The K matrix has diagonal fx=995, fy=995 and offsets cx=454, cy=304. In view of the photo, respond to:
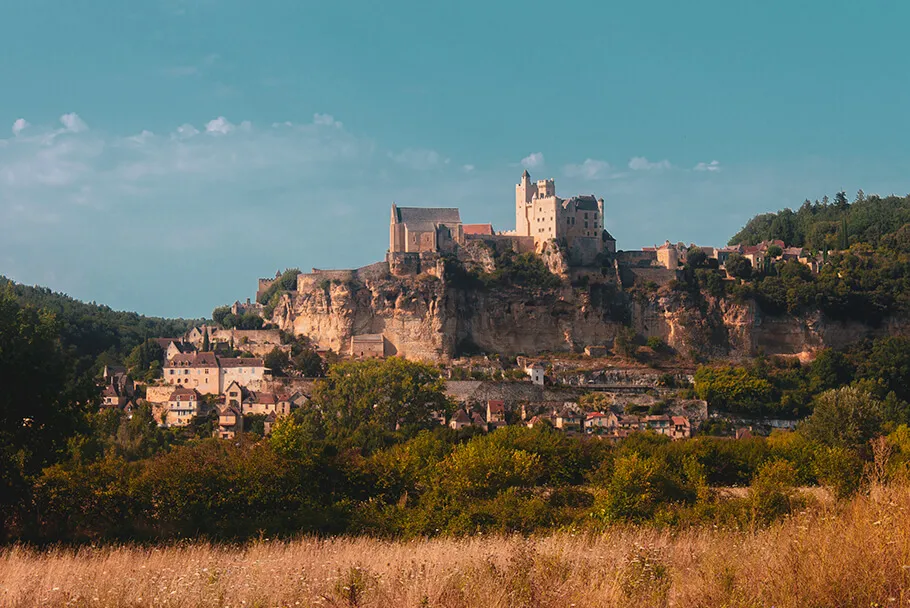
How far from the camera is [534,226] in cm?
7306

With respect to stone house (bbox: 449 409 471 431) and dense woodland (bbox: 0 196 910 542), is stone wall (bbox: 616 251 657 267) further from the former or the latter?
stone house (bbox: 449 409 471 431)

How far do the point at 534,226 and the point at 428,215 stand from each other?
7.87 meters

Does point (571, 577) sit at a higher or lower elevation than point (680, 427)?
higher

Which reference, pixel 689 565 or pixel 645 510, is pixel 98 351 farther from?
pixel 689 565

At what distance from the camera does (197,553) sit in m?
14.0

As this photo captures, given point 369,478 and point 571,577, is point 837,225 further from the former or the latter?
point 571,577

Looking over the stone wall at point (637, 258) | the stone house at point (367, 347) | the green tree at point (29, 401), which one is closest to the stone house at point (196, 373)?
the stone house at point (367, 347)

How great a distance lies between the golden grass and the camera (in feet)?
28.8

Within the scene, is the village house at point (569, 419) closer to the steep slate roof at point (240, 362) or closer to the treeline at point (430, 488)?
the treeline at point (430, 488)

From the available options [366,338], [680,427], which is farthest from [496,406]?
[366,338]

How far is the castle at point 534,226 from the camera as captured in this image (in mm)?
71875

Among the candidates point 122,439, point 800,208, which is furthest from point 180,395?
point 800,208

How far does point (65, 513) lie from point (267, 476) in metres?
6.15

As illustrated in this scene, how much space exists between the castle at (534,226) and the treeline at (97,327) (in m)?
20.9
